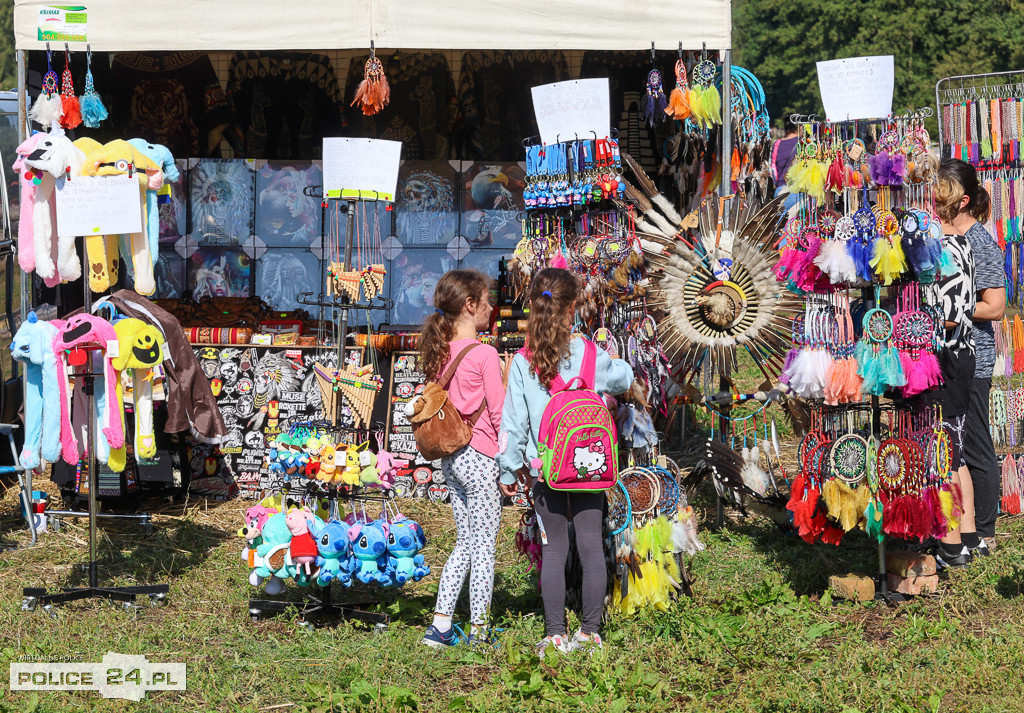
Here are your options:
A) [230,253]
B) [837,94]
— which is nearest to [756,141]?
[837,94]

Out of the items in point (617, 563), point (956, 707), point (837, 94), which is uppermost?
point (837, 94)

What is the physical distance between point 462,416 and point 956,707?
6.31 ft

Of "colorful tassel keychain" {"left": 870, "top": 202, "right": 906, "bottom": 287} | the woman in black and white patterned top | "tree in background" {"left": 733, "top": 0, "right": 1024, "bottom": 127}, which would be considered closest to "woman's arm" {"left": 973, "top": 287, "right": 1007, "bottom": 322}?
the woman in black and white patterned top

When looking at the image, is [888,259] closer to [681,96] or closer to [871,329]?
[871,329]

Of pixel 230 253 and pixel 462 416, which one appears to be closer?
pixel 462 416

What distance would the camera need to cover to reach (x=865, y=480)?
4.71m

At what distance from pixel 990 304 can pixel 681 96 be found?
1882 millimetres

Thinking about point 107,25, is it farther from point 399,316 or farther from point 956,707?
point 956,707

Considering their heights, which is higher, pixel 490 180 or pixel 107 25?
pixel 107 25

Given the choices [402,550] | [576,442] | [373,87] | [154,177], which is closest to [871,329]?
[576,442]

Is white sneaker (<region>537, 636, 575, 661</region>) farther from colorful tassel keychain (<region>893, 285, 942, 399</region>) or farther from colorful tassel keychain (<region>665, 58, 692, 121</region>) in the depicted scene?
colorful tassel keychain (<region>665, 58, 692, 121</region>)

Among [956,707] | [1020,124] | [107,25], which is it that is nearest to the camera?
[956,707]

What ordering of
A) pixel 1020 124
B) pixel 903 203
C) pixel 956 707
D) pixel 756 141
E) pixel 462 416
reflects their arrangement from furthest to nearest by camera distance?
pixel 1020 124, pixel 756 141, pixel 903 203, pixel 462 416, pixel 956 707

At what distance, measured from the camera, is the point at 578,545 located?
4.17 meters
